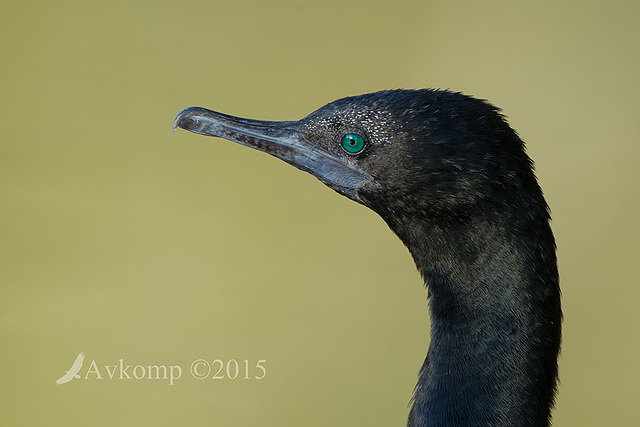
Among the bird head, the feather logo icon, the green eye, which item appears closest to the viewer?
the bird head

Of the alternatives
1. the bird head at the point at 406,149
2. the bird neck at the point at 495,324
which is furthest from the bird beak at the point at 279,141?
the bird neck at the point at 495,324

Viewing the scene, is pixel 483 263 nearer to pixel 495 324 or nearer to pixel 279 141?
pixel 495 324

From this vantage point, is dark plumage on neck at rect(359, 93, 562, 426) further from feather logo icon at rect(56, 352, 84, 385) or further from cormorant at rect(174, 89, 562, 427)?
feather logo icon at rect(56, 352, 84, 385)

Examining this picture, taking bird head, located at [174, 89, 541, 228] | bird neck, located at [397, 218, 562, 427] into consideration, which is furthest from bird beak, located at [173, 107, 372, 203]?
bird neck, located at [397, 218, 562, 427]

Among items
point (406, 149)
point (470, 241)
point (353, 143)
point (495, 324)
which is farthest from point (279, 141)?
point (495, 324)

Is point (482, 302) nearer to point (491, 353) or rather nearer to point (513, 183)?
point (491, 353)

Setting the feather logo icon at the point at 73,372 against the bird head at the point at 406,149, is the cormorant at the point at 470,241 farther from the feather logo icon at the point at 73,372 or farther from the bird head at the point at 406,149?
the feather logo icon at the point at 73,372

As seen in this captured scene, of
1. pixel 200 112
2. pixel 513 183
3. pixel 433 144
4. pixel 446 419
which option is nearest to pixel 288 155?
pixel 200 112
